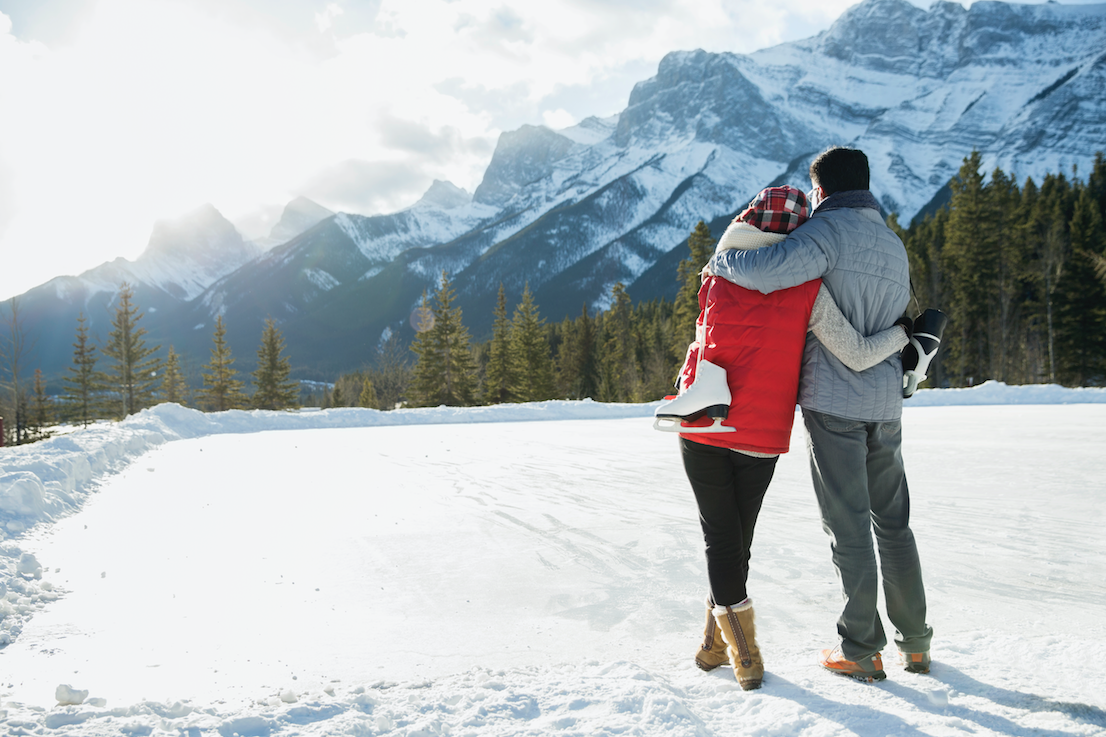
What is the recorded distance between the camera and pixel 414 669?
2.30 metres

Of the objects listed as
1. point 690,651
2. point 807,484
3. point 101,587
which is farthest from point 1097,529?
point 101,587

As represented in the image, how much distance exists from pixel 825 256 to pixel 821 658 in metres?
1.56

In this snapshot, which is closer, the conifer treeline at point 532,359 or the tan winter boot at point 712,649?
the tan winter boot at point 712,649

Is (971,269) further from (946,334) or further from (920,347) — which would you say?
(920,347)

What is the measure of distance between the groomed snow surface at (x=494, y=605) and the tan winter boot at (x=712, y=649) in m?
0.05

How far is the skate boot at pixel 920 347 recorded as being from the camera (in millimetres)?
2221

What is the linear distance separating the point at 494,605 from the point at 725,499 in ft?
4.65

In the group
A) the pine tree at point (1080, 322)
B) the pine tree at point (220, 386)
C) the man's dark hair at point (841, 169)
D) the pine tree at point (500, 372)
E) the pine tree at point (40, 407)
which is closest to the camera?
the man's dark hair at point (841, 169)

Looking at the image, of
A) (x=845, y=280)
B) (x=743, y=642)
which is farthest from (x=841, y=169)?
(x=743, y=642)

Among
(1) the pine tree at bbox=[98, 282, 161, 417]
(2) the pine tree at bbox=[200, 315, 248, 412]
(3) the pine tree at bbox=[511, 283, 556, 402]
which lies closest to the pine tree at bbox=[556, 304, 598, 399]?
(3) the pine tree at bbox=[511, 283, 556, 402]

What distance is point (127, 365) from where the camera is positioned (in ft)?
140

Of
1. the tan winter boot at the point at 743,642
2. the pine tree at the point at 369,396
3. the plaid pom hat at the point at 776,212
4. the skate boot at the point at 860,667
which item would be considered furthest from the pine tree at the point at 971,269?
the pine tree at the point at 369,396

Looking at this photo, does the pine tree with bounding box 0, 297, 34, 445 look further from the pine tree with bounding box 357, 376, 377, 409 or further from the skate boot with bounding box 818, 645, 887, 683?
the skate boot with bounding box 818, 645, 887, 683

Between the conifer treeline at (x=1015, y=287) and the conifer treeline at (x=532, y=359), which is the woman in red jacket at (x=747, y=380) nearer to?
the conifer treeline at (x=532, y=359)
